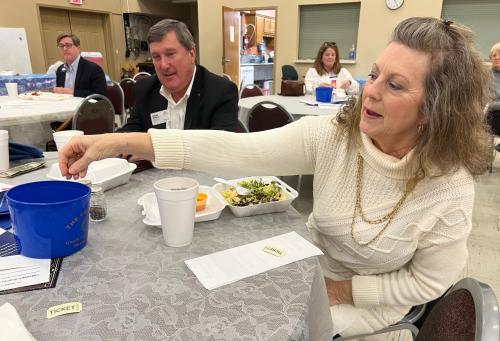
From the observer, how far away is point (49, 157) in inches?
59.6

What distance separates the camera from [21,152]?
4.85 ft

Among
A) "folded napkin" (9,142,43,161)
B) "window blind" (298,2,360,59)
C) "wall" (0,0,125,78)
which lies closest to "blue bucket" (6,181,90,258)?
"folded napkin" (9,142,43,161)

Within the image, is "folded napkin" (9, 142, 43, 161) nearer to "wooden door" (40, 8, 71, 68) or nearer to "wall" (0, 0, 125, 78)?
"wall" (0, 0, 125, 78)

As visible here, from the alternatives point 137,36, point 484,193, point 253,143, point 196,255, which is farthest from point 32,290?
point 137,36

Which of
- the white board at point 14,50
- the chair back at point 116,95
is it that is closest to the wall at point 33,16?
the white board at point 14,50

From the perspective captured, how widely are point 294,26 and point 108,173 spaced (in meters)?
6.31

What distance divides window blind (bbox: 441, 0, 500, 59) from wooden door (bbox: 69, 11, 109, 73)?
7.12 metres

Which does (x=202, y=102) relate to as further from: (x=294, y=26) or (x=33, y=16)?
(x=33, y=16)

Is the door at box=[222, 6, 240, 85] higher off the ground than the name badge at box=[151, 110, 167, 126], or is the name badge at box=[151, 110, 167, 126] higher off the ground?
the door at box=[222, 6, 240, 85]

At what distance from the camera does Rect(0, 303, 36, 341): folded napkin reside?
0.55 m

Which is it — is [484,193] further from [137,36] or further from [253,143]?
[137,36]

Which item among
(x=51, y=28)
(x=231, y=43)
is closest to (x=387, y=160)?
(x=231, y=43)

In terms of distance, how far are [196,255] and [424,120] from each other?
2.29 feet

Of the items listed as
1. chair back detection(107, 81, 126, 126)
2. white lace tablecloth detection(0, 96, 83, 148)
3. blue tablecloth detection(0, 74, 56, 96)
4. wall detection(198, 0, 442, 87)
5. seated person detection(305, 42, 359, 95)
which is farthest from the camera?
wall detection(198, 0, 442, 87)
